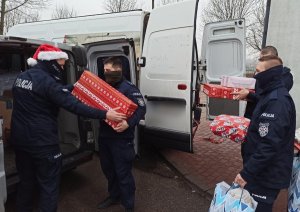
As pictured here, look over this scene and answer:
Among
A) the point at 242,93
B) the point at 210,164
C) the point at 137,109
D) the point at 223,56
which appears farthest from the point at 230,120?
the point at 223,56

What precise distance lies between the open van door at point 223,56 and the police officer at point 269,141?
385 centimetres

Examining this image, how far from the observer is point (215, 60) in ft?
22.3

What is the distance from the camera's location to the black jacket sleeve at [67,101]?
2.97m

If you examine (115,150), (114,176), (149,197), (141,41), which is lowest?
(149,197)

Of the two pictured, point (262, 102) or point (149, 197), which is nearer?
point (262, 102)

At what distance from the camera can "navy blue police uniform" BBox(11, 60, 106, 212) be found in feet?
9.86

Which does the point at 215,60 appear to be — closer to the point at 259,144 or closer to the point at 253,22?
the point at 259,144

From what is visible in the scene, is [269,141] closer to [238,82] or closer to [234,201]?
[234,201]

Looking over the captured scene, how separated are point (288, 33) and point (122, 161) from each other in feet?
8.24

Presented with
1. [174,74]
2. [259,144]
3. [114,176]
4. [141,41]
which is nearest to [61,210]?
[114,176]

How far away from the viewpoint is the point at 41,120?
3.04 metres

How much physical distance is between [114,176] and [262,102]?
2034mm

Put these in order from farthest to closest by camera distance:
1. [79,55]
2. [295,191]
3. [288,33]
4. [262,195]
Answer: [79,55] < [288,33] < [295,191] < [262,195]

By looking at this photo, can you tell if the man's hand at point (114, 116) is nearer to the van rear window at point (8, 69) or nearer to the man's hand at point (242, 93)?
the man's hand at point (242, 93)
